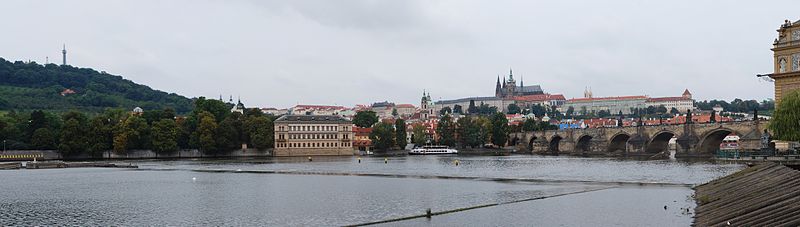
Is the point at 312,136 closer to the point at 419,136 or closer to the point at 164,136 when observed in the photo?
the point at 164,136

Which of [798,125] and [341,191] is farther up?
[798,125]

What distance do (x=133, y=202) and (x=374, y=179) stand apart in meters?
21.6

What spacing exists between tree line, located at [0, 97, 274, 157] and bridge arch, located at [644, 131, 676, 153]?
55790mm

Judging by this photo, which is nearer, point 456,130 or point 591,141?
point 591,141

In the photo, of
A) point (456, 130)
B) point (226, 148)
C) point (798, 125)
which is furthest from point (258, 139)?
point (798, 125)

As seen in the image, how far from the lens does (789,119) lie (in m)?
51.1

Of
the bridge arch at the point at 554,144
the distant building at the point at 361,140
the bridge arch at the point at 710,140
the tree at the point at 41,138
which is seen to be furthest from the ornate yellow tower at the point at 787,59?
the tree at the point at 41,138

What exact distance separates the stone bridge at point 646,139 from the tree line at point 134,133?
154ft

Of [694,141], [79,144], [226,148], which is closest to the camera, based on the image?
[694,141]

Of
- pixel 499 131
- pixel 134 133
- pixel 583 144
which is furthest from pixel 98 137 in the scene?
pixel 583 144

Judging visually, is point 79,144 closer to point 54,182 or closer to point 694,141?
point 54,182

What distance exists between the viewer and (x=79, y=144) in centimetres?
11269

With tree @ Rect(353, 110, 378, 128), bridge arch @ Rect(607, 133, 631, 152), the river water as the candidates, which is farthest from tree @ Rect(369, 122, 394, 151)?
the river water

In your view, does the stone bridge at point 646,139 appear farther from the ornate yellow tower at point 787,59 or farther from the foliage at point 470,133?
the ornate yellow tower at point 787,59
